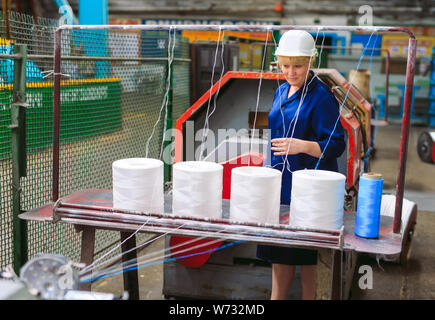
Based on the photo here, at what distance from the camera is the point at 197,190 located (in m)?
2.02

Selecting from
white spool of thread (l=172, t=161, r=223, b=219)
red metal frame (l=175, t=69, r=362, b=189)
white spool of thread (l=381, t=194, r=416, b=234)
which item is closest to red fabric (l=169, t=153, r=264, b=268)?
red metal frame (l=175, t=69, r=362, b=189)

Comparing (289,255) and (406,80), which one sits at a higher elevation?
(406,80)

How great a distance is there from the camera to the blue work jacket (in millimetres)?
2236

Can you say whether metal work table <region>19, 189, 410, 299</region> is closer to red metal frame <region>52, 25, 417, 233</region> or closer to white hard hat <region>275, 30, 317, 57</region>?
red metal frame <region>52, 25, 417, 233</region>

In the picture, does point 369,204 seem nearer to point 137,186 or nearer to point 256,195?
point 256,195

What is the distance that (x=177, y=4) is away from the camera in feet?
50.3

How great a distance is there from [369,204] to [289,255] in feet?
1.99

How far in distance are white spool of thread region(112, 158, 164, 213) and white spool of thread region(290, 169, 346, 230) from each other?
603 mm

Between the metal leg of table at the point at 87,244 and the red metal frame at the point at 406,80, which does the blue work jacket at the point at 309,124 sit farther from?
the metal leg of table at the point at 87,244

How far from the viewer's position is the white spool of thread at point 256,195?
196 centimetres

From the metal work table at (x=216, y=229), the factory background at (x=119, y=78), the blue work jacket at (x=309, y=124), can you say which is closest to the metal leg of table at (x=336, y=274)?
the metal work table at (x=216, y=229)

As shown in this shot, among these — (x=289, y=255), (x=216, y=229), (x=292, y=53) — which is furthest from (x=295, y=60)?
(x=289, y=255)
